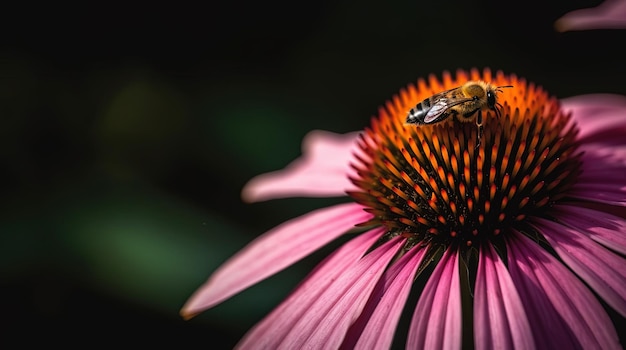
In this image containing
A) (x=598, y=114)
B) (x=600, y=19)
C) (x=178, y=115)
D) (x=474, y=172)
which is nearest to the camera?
(x=474, y=172)

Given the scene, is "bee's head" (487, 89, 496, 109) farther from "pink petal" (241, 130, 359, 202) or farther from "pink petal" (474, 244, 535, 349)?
"pink petal" (241, 130, 359, 202)

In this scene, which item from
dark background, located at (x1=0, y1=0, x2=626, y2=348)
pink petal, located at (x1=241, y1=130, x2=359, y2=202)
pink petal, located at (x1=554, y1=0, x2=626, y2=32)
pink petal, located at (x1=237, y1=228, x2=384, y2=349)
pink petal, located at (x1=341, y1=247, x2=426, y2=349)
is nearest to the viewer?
pink petal, located at (x1=341, y1=247, x2=426, y2=349)

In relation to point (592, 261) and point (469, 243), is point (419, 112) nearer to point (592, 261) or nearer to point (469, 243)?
point (469, 243)

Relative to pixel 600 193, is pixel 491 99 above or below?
above

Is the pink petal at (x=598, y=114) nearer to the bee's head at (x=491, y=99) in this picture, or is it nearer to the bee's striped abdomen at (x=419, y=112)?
the bee's head at (x=491, y=99)

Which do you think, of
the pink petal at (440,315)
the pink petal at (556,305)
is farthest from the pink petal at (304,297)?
the pink petal at (556,305)

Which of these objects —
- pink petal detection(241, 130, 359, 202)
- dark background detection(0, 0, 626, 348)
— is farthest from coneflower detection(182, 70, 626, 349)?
dark background detection(0, 0, 626, 348)

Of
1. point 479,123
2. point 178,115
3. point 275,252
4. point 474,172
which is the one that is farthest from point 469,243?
point 178,115
